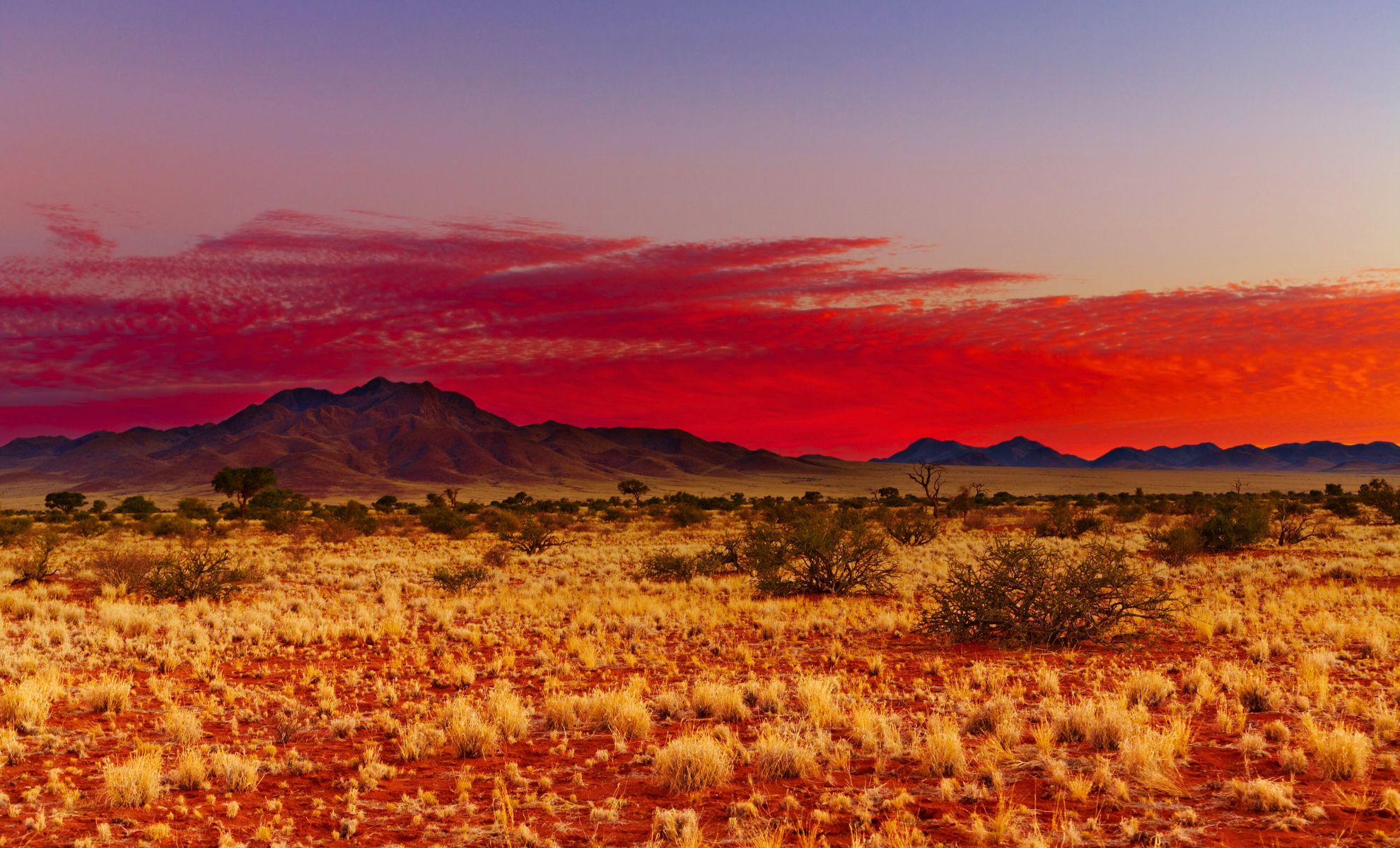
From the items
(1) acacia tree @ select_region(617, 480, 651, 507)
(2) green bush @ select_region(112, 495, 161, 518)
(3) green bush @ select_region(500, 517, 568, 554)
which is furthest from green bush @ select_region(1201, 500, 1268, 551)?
(2) green bush @ select_region(112, 495, 161, 518)

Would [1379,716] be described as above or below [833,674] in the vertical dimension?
above

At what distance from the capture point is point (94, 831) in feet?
25.3

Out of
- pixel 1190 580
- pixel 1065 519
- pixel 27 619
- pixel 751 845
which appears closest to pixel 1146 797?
pixel 751 845

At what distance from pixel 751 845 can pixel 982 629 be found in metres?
11.5

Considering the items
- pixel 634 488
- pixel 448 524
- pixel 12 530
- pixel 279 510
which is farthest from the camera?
pixel 634 488

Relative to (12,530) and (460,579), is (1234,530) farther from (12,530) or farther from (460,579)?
(12,530)

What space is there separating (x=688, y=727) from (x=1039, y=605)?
29.1ft

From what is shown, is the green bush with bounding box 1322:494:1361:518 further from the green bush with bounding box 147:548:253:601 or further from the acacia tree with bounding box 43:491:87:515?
the acacia tree with bounding box 43:491:87:515

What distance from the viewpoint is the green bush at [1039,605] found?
54.0 feet

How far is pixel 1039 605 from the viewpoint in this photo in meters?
16.7

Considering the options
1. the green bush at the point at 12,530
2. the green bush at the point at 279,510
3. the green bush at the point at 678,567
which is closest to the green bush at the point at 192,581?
the green bush at the point at 678,567

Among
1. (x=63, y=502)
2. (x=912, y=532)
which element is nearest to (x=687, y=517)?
(x=912, y=532)

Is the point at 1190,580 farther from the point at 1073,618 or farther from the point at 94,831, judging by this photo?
the point at 94,831

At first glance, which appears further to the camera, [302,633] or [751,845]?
[302,633]
